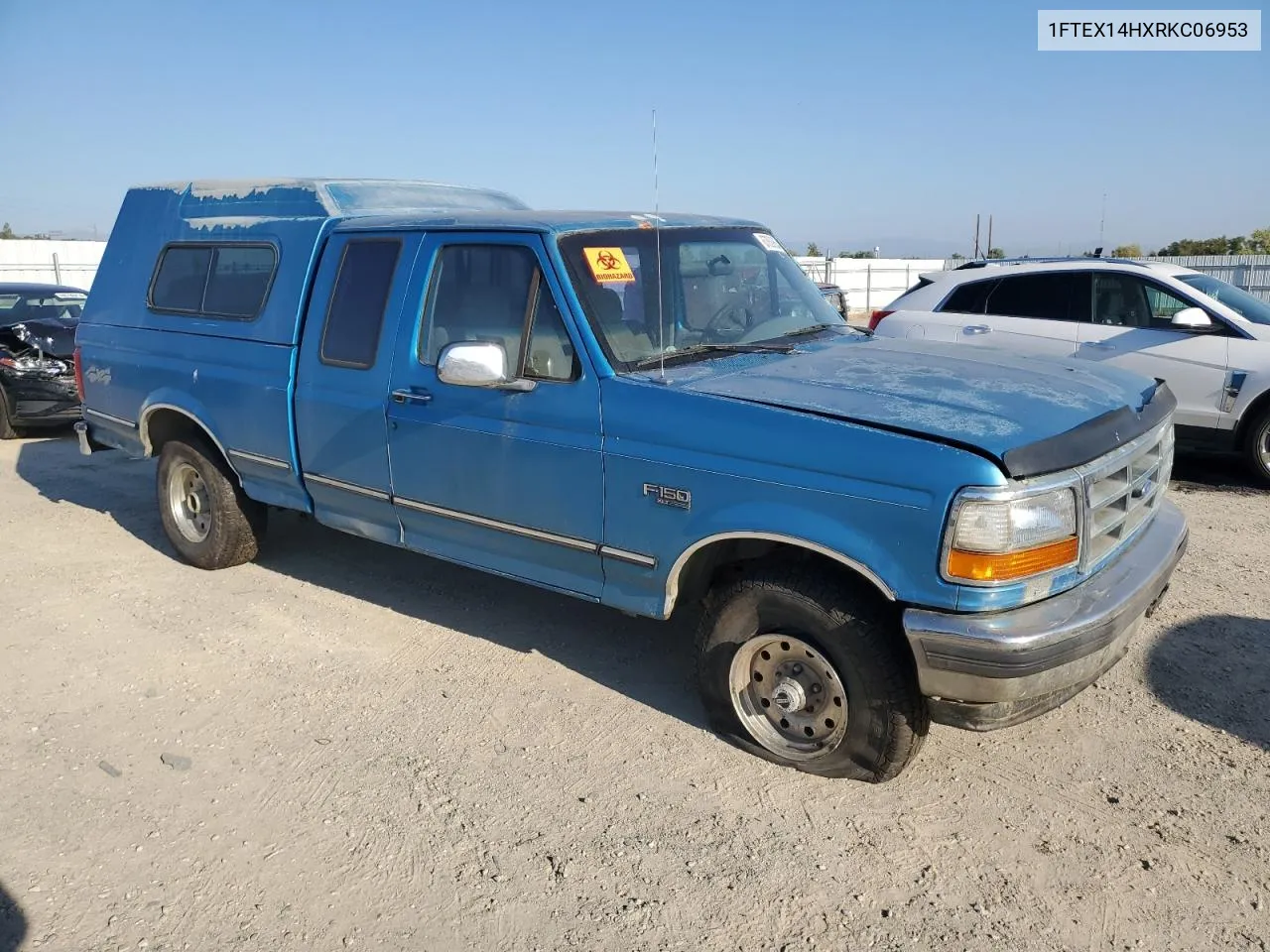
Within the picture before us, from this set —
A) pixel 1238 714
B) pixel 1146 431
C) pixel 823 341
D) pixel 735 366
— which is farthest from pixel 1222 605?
pixel 735 366

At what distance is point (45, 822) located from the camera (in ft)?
11.3

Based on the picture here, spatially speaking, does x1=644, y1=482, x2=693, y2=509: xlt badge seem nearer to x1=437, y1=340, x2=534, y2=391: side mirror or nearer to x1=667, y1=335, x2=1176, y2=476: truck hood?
x1=667, y1=335, x2=1176, y2=476: truck hood

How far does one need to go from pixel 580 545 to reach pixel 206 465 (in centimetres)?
303

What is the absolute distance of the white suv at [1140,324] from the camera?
7.45m

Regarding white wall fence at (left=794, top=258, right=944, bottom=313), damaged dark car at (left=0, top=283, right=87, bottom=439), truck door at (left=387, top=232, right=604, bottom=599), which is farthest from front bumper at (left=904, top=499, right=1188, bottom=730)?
white wall fence at (left=794, top=258, right=944, bottom=313)

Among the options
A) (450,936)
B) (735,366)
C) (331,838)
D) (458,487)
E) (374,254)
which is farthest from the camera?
(374,254)

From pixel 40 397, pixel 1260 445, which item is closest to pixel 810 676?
pixel 1260 445

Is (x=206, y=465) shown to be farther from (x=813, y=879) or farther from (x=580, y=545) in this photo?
(x=813, y=879)

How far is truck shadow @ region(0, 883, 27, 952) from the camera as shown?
112 inches

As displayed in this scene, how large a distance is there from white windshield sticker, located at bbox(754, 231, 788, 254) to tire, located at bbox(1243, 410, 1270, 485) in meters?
4.68

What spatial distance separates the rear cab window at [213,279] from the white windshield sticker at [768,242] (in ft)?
8.49

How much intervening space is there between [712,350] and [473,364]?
1060 mm

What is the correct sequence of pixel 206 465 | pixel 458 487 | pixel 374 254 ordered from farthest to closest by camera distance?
pixel 206 465 → pixel 374 254 → pixel 458 487

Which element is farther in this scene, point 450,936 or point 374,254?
point 374,254
